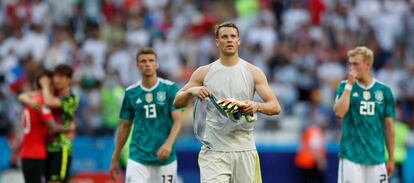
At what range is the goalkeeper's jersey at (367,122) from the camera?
42.7 ft

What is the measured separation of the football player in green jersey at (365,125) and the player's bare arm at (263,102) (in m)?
2.08

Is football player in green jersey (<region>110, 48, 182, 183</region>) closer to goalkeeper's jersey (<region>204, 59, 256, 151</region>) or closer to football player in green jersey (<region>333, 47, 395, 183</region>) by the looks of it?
goalkeeper's jersey (<region>204, 59, 256, 151</region>)

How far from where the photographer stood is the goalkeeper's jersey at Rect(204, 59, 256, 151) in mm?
11094

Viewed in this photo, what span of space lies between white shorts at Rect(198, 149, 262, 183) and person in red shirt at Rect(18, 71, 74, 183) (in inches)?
137

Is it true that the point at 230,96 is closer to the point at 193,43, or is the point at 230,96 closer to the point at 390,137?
the point at 390,137

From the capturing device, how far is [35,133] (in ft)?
45.9

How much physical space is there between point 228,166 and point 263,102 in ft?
2.56

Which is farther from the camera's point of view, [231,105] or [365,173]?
[365,173]

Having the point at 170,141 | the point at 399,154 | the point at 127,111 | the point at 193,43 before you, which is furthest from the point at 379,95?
the point at 193,43

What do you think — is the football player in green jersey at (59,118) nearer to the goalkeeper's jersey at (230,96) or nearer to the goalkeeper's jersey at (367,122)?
the goalkeeper's jersey at (230,96)

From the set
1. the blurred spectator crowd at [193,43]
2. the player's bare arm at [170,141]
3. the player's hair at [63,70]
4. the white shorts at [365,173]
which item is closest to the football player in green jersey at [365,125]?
the white shorts at [365,173]

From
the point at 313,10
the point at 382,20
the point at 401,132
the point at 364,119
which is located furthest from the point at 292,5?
the point at 364,119

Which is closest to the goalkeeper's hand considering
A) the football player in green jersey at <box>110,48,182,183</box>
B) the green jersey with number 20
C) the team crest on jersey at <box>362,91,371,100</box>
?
the football player in green jersey at <box>110,48,182,183</box>

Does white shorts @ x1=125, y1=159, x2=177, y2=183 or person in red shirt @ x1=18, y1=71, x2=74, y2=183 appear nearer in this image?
white shorts @ x1=125, y1=159, x2=177, y2=183
